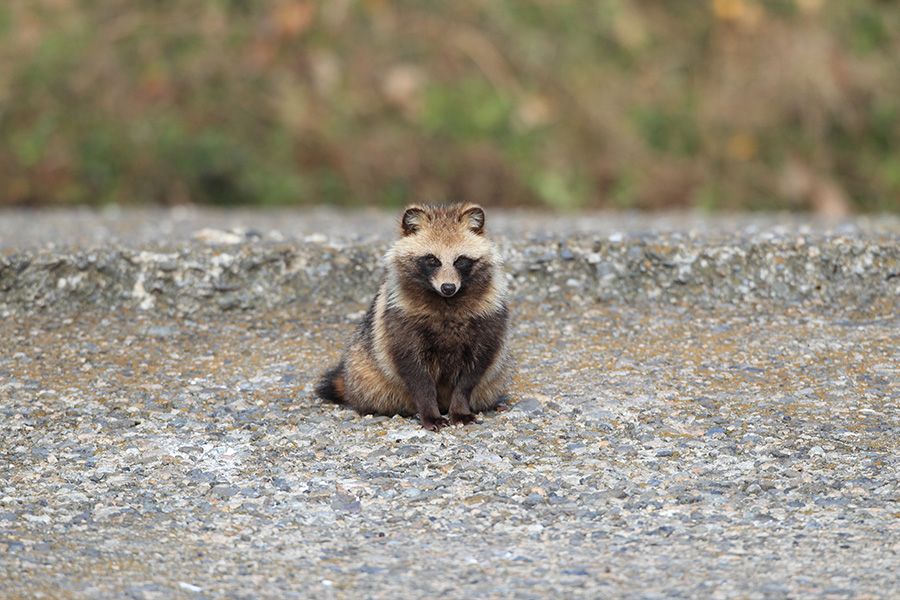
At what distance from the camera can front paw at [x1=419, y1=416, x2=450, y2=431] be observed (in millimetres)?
5195

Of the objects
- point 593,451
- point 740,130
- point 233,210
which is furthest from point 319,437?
point 740,130

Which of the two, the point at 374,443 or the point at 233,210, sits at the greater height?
the point at 233,210

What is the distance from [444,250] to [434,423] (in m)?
0.85

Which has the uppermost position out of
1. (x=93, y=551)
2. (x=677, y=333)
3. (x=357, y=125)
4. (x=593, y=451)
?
(x=357, y=125)

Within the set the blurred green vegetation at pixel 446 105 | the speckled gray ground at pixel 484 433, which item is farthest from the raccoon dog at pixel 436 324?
the blurred green vegetation at pixel 446 105

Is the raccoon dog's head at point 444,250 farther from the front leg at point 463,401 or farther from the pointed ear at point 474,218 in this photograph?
the front leg at point 463,401

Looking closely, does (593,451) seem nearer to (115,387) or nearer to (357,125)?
(115,387)

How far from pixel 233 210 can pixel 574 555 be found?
796 cm

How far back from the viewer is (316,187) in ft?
39.7

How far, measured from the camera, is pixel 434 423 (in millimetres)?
5219

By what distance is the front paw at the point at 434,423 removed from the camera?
5195 millimetres

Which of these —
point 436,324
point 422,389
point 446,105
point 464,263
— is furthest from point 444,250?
point 446,105

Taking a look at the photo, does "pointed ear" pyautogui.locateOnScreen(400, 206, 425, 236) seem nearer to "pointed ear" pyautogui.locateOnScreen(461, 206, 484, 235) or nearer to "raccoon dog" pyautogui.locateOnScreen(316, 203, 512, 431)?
"raccoon dog" pyautogui.locateOnScreen(316, 203, 512, 431)

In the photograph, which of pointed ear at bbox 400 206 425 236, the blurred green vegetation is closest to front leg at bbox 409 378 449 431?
pointed ear at bbox 400 206 425 236
